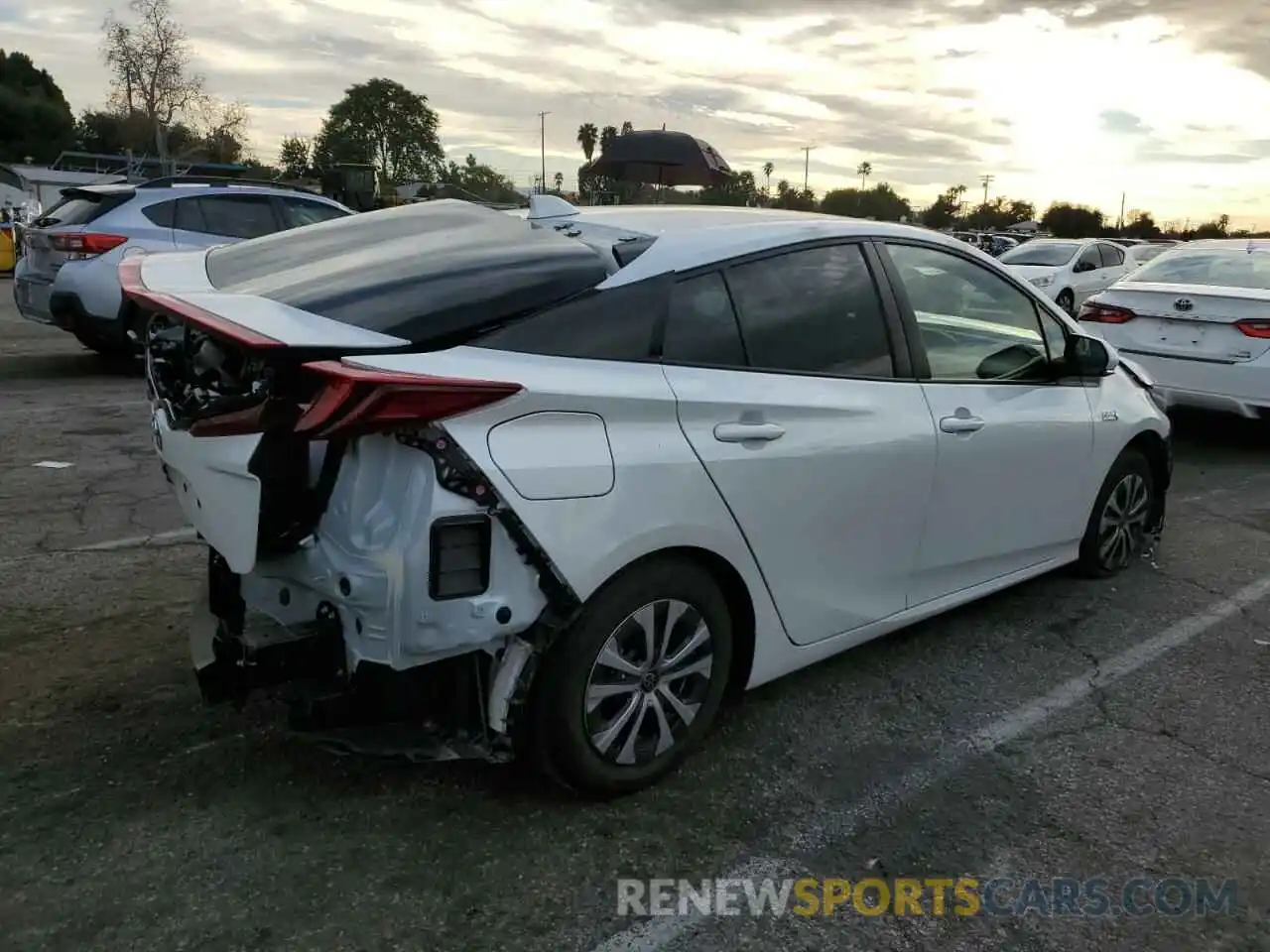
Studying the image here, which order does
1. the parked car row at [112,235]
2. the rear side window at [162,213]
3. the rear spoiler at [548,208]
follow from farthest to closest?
the rear side window at [162,213]
the parked car row at [112,235]
the rear spoiler at [548,208]

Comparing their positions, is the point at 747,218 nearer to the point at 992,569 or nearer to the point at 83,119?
the point at 992,569

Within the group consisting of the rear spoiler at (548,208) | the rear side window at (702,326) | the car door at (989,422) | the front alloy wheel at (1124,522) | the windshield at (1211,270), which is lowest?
the front alloy wheel at (1124,522)

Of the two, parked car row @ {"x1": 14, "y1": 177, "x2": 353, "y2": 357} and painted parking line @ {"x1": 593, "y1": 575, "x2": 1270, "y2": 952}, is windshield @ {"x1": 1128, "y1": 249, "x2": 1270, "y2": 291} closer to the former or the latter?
painted parking line @ {"x1": 593, "y1": 575, "x2": 1270, "y2": 952}

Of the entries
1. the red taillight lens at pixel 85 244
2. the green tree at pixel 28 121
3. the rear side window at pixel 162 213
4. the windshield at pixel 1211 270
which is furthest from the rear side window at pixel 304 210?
the green tree at pixel 28 121

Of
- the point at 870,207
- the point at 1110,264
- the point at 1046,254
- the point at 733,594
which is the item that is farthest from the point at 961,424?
A: the point at 870,207

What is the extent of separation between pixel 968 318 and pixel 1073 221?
7845 cm

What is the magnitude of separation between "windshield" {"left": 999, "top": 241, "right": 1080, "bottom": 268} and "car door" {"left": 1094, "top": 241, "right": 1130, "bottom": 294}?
0.49m

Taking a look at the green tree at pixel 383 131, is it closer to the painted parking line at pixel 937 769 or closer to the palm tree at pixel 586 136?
the palm tree at pixel 586 136

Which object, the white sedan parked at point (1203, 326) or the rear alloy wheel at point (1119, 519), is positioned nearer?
the rear alloy wheel at point (1119, 519)

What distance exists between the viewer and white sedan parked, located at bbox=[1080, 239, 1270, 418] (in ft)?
23.8

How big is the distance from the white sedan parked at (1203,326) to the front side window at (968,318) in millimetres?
3718

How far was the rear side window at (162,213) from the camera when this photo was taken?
9.30 m

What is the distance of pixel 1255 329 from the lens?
7.21 meters

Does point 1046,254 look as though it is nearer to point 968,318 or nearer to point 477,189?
point 477,189
